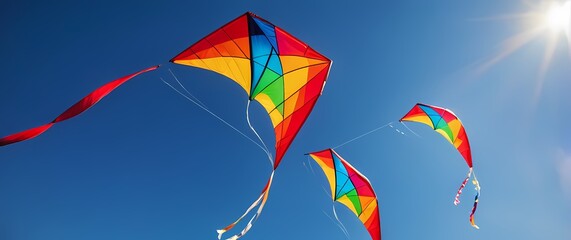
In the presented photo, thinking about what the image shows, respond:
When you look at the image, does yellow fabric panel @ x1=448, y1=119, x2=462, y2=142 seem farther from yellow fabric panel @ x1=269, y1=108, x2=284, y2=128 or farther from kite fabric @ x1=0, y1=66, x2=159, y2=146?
kite fabric @ x1=0, y1=66, x2=159, y2=146

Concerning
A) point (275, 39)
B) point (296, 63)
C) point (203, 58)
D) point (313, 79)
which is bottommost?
point (313, 79)

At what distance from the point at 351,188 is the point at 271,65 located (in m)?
5.31

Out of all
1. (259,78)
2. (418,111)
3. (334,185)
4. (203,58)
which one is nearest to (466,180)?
(418,111)

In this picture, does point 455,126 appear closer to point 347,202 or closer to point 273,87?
point 347,202

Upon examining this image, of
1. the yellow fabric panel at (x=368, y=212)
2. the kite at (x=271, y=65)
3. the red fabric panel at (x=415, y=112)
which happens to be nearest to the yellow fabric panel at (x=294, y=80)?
the kite at (x=271, y=65)

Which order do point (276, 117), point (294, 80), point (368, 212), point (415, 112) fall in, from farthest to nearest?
1. point (415, 112)
2. point (368, 212)
3. point (276, 117)
4. point (294, 80)

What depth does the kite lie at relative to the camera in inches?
194

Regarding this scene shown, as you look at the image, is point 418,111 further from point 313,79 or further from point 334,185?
point 313,79

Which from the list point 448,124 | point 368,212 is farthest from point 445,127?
point 368,212

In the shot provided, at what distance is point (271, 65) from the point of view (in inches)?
218

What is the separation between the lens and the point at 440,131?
393 inches

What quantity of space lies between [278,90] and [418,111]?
213 inches

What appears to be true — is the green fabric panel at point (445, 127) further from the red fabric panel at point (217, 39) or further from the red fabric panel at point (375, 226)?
the red fabric panel at point (217, 39)

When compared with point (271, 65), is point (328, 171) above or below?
below
